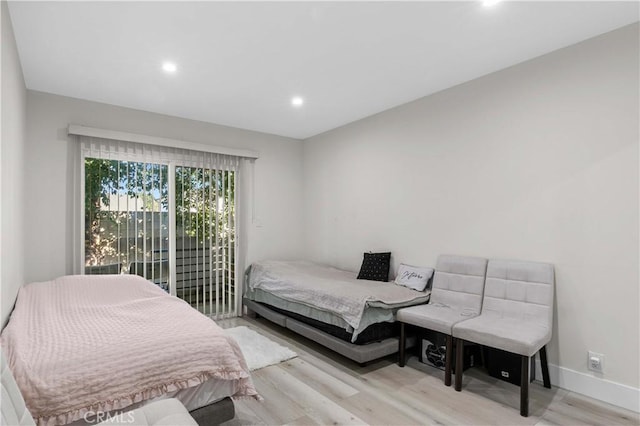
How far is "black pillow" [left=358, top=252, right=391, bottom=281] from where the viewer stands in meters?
3.84

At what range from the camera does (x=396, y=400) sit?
246 cm

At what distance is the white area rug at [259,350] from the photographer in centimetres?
312

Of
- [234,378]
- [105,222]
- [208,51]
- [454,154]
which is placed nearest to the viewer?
[234,378]

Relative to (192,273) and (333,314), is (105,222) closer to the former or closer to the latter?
(192,273)

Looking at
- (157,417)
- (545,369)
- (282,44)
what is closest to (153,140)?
(282,44)

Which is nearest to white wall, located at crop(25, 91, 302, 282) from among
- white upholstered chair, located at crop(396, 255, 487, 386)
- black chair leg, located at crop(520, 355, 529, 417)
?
white upholstered chair, located at crop(396, 255, 487, 386)

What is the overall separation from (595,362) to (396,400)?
147 cm

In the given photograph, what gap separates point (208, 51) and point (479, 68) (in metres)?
2.28

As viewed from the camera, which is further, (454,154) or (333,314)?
(454,154)

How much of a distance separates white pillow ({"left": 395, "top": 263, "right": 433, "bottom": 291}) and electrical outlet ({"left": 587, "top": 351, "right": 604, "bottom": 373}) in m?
1.36

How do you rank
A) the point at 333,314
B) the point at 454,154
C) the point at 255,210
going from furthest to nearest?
the point at 255,210, the point at 454,154, the point at 333,314

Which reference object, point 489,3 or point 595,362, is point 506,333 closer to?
point 595,362

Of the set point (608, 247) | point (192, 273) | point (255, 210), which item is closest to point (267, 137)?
point (255, 210)

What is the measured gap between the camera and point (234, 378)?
1.90 m
